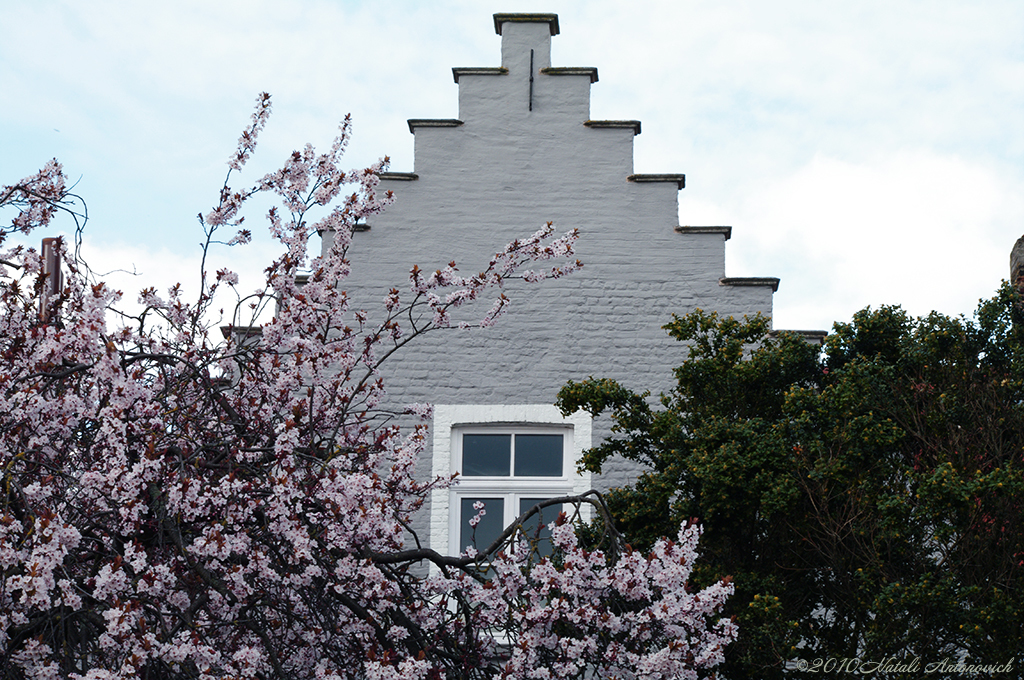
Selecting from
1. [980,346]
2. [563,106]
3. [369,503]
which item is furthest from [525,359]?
[369,503]

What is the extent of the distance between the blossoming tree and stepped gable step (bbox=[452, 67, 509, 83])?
456cm

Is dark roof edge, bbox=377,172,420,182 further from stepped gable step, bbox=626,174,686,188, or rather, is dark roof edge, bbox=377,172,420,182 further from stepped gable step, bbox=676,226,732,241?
stepped gable step, bbox=676,226,732,241

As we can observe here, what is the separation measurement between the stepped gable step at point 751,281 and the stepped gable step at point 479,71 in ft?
9.78

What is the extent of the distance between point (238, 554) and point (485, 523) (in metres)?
4.40

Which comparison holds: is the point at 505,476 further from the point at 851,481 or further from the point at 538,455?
the point at 851,481

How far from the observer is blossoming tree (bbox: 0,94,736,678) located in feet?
15.3

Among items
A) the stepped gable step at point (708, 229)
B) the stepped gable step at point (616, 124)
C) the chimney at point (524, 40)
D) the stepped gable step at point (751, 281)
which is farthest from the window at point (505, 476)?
the chimney at point (524, 40)

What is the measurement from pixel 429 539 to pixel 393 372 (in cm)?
155

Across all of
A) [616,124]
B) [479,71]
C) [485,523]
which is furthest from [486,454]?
[479,71]

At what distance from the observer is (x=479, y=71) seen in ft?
34.0

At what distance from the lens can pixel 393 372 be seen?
9609 millimetres

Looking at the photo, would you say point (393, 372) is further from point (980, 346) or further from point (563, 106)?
point (980, 346)

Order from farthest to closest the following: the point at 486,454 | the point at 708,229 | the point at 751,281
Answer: the point at 708,229 → the point at 751,281 → the point at 486,454

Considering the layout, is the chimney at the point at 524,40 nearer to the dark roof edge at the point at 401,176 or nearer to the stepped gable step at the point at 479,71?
the stepped gable step at the point at 479,71
